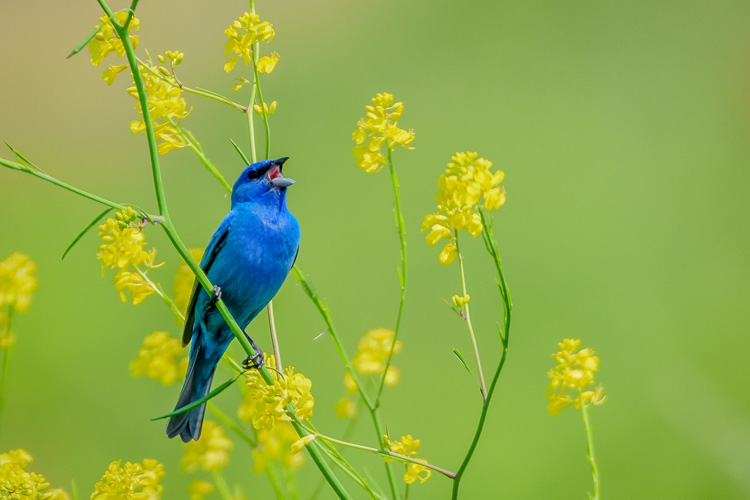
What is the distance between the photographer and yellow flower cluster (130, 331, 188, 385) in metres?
1.50

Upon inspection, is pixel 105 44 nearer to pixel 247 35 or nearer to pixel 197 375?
pixel 247 35

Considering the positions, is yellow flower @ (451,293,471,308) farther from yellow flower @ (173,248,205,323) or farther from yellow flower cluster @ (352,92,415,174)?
yellow flower @ (173,248,205,323)

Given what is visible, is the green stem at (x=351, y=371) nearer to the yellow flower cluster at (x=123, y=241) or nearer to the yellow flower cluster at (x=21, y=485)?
the yellow flower cluster at (x=123, y=241)

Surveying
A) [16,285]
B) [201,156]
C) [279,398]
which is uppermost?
[201,156]

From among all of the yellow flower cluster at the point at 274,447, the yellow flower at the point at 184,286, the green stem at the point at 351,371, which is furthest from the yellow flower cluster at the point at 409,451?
the yellow flower at the point at 184,286

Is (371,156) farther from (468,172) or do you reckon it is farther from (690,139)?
(690,139)

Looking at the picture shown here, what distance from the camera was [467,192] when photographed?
1.16m

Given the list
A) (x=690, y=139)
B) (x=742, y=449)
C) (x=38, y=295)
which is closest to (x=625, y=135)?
(x=690, y=139)

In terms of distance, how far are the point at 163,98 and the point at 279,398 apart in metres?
0.59

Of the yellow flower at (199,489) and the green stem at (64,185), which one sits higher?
the green stem at (64,185)

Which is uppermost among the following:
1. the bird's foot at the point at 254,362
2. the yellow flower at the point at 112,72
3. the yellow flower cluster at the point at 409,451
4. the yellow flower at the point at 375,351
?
the yellow flower at the point at 112,72

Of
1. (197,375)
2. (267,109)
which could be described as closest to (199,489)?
(197,375)

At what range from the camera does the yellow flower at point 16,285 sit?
1524mm

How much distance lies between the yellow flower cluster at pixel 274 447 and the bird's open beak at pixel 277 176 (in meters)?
0.51
